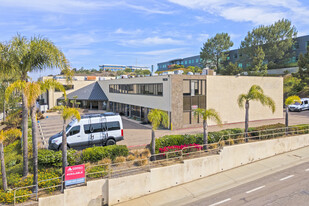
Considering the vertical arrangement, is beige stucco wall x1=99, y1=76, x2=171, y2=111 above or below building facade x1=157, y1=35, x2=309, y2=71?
below

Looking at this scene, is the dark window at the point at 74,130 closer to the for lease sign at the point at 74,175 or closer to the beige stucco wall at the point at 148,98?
the for lease sign at the point at 74,175

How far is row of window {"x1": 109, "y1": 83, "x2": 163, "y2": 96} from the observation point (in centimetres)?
2717

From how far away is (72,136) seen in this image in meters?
16.9

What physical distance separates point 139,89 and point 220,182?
19843mm

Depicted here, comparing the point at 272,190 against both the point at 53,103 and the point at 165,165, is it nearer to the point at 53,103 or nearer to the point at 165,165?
the point at 165,165

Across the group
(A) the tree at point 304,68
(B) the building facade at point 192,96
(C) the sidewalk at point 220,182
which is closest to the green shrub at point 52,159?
(C) the sidewalk at point 220,182

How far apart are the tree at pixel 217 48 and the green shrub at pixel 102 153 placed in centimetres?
6300

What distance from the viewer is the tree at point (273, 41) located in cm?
6038

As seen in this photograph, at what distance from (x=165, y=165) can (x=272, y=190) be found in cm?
634

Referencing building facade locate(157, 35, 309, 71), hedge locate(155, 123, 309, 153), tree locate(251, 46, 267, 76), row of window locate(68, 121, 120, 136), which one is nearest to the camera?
hedge locate(155, 123, 309, 153)

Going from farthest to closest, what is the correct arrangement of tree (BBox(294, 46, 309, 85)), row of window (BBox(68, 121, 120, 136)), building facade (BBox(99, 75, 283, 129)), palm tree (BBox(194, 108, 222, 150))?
1. tree (BBox(294, 46, 309, 85))
2. building facade (BBox(99, 75, 283, 129))
3. row of window (BBox(68, 121, 120, 136))
4. palm tree (BBox(194, 108, 222, 150))

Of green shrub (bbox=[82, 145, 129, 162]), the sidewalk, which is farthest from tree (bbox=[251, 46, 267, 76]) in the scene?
green shrub (bbox=[82, 145, 129, 162])

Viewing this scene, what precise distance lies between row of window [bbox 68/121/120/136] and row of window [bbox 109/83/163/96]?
9.53 metres

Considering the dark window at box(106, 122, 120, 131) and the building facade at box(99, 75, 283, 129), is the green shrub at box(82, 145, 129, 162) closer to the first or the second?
the dark window at box(106, 122, 120, 131)
